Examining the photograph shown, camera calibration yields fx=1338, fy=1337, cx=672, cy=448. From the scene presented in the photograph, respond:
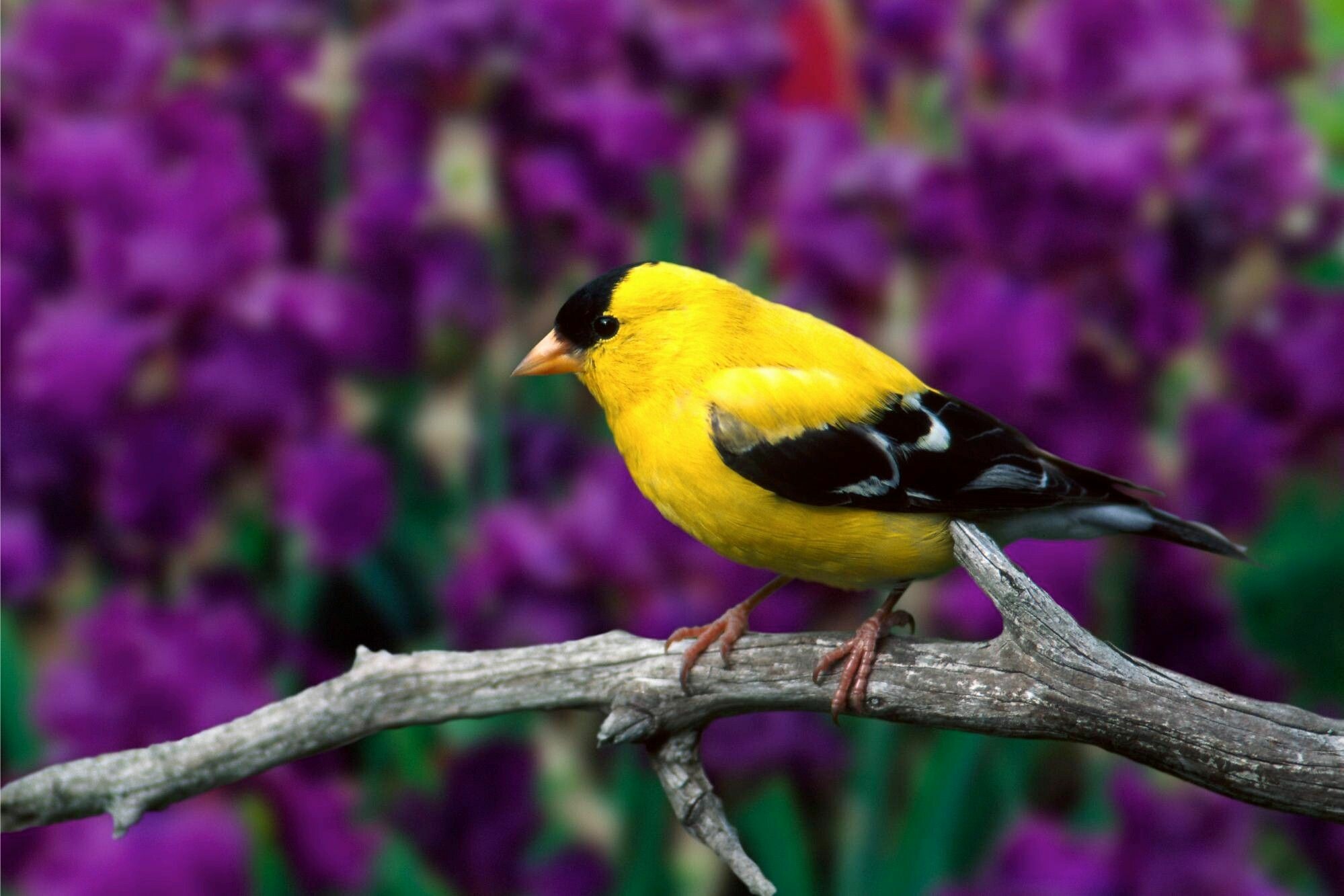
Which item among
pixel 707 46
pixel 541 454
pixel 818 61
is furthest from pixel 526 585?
pixel 818 61

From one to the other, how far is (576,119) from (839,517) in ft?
1.77

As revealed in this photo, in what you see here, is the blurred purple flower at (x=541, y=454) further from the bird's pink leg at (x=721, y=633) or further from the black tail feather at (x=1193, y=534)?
the black tail feather at (x=1193, y=534)

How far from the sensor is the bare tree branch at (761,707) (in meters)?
0.68

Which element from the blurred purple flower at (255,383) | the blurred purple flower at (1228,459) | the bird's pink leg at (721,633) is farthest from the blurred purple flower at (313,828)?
the blurred purple flower at (1228,459)

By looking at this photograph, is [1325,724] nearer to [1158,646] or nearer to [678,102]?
[1158,646]

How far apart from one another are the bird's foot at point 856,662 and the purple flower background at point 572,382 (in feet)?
0.75

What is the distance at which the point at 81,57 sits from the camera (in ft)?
3.71

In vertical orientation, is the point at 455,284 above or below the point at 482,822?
above

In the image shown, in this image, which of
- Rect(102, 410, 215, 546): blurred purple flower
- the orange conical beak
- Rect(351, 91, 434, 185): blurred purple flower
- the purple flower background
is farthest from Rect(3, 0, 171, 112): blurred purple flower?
the orange conical beak

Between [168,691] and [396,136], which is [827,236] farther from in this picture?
[168,691]

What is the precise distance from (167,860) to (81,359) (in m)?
0.38

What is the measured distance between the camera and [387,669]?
0.85m

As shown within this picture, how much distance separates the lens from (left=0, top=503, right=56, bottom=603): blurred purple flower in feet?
3.34

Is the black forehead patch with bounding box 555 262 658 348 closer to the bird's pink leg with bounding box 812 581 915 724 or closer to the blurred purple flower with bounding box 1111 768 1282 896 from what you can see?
the bird's pink leg with bounding box 812 581 915 724
